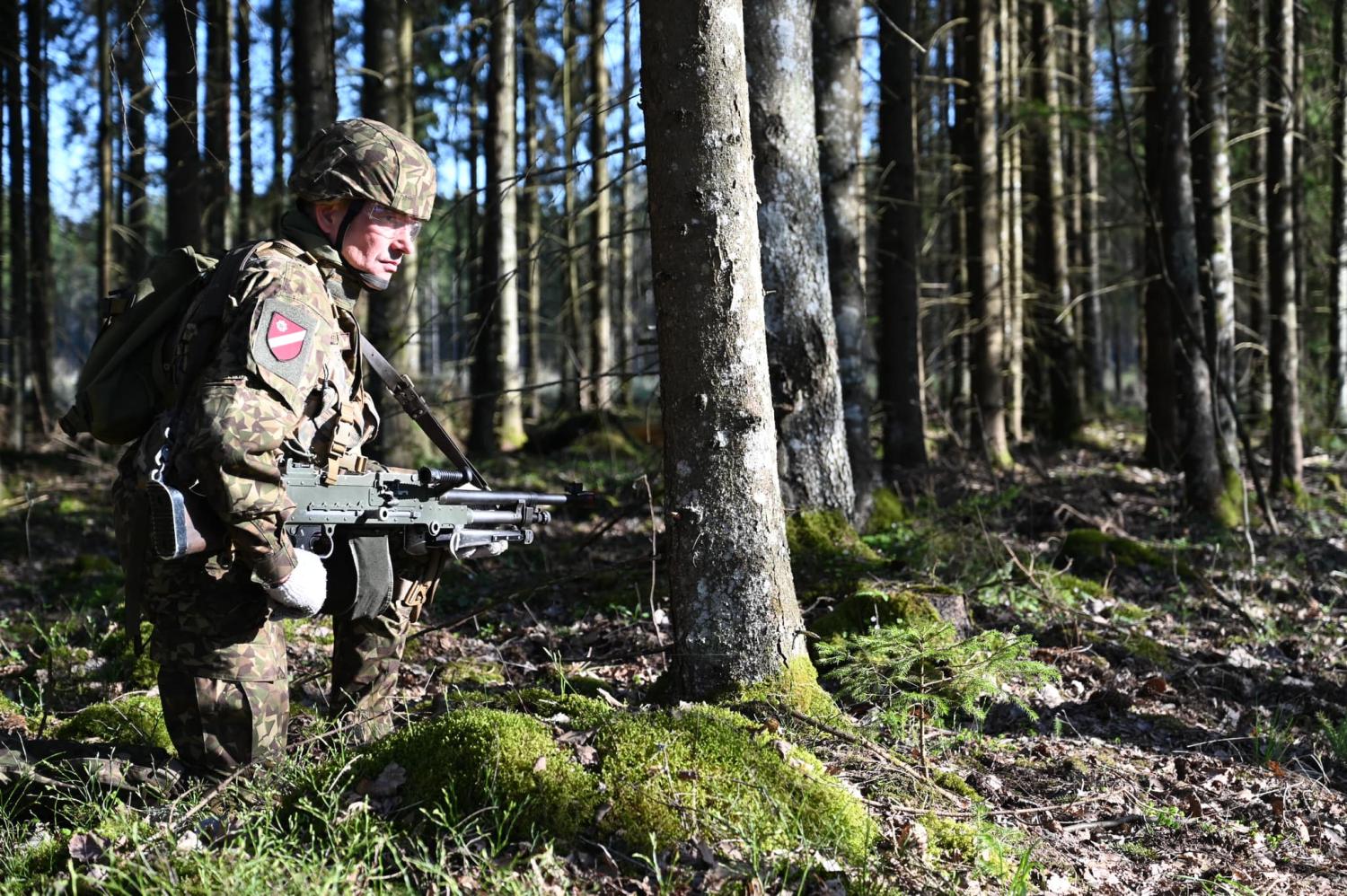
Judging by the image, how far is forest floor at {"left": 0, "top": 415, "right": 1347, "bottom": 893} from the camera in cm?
281

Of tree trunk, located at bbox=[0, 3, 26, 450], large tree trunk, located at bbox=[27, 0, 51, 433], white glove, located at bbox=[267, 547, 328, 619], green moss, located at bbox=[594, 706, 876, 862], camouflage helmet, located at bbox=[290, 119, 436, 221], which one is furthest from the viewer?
large tree trunk, located at bbox=[27, 0, 51, 433]

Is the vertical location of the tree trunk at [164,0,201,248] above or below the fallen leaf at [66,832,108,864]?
above

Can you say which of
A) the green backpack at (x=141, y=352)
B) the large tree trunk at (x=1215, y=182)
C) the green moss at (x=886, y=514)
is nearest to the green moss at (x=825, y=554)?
the green moss at (x=886, y=514)

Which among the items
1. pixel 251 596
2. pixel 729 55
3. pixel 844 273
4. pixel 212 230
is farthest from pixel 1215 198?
pixel 212 230

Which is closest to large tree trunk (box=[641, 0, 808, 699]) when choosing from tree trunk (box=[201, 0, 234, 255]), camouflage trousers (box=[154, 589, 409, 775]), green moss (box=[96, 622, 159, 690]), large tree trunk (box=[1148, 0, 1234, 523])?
camouflage trousers (box=[154, 589, 409, 775])

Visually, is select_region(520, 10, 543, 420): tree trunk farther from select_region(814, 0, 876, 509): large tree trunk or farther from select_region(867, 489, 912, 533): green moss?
Result: select_region(867, 489, 912, 533): green moss

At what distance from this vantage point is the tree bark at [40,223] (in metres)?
16.8

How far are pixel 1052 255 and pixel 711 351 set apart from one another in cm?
1293

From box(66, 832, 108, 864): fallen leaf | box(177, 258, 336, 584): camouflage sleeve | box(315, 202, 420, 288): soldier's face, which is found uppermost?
box(315, 202, 420, 288): soldier's face

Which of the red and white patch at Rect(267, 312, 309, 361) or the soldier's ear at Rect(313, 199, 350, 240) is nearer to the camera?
the red and white patch at Rect(267, 312, 309, 361)

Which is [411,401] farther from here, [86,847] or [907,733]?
[907,733]

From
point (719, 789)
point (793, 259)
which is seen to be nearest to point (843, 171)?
point (793, 259)

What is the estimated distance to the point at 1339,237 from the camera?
526 inches

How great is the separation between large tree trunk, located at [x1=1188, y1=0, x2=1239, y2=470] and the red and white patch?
30.7 ft
